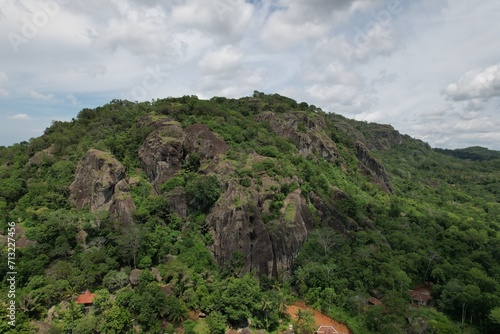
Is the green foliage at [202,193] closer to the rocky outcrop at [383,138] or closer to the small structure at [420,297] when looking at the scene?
the small structure at [420,297]

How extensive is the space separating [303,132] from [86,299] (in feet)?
196

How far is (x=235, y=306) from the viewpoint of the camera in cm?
3425

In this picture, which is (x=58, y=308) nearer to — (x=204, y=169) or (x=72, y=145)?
(x=204, y=169)

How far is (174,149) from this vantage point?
54.2m

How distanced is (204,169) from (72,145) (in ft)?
94.2

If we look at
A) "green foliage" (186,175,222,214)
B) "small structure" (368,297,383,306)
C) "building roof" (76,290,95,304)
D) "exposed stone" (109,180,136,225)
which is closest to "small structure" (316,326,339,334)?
"small structure" (368,297,383,306)

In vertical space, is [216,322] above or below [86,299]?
below

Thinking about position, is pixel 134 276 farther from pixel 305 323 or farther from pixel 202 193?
pixel 305 323

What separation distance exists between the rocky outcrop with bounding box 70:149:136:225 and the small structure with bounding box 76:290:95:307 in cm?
1119

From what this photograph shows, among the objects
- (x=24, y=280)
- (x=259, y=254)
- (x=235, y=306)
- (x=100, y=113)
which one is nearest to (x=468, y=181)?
(x=259, y=254)

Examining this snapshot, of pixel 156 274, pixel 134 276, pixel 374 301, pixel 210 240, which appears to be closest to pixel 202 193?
pixel 210 240

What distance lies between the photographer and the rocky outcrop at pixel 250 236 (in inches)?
1676

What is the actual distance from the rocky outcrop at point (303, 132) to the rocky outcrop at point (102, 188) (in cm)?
4150

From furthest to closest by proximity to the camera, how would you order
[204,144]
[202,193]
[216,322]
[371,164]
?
1. [371,164]
2. [204,144]
3. [202,193]
4. [216,322]
